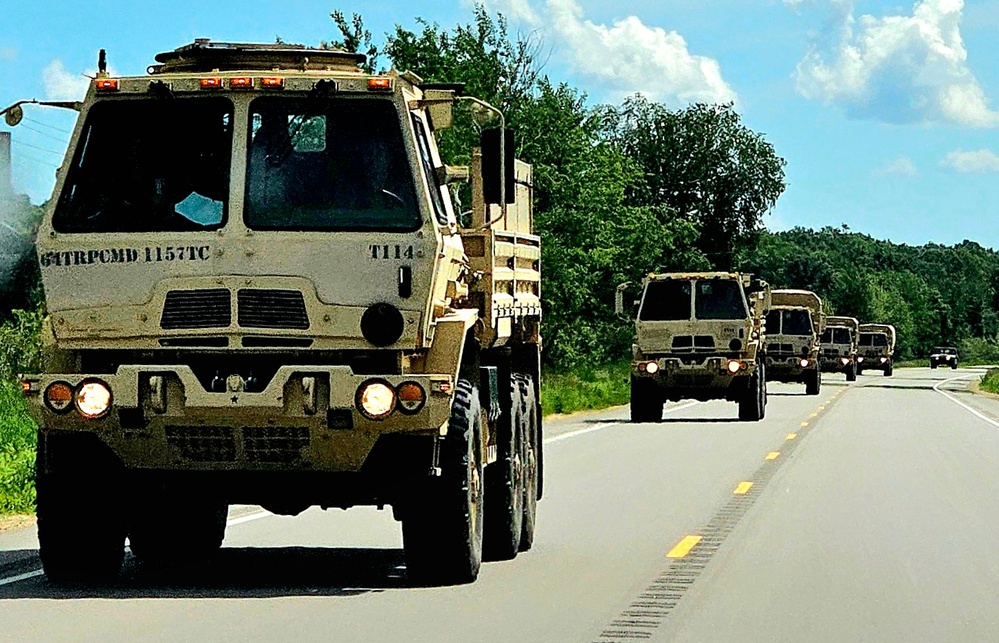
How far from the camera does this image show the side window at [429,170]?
1036 centimetres

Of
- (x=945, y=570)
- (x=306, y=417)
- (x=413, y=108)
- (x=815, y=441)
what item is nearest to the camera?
(x=306, y=417)

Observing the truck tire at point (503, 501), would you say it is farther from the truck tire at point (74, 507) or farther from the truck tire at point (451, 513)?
the truck tire at point (74, 507)

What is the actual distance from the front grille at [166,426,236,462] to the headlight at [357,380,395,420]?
73 cm

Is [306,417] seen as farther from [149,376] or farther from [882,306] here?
[882,306]

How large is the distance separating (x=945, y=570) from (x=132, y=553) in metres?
5.07

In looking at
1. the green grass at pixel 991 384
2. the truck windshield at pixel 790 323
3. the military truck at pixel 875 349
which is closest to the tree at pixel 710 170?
the military truck at pixel 875 349

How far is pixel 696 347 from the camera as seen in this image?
110 feet

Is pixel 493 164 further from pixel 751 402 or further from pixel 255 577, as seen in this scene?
pixel 751 402

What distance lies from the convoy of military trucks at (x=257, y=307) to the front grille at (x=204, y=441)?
0.04 ft

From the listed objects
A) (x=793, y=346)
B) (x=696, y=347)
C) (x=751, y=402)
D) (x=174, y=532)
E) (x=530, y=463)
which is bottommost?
(x=174, y=532)

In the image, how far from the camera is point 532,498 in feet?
42.4

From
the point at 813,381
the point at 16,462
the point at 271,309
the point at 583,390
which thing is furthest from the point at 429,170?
the point at 813,381

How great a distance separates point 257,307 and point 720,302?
24306mm

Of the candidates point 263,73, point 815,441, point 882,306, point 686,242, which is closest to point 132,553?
point 263,73
